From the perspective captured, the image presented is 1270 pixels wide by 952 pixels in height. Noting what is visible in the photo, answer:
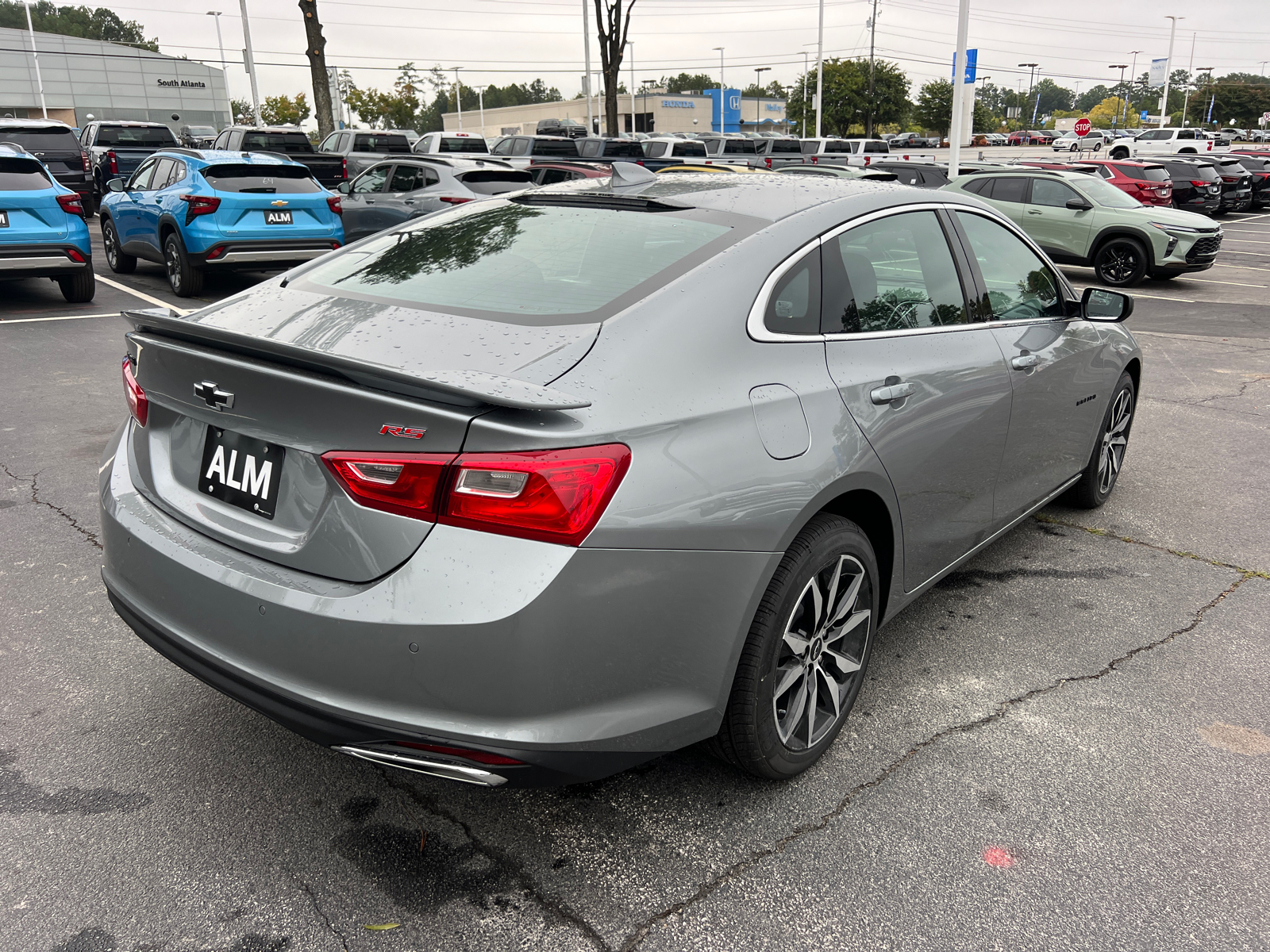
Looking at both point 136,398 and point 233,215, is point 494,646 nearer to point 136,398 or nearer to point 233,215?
point 136,398

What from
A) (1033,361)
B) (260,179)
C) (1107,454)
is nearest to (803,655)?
(1033,361)

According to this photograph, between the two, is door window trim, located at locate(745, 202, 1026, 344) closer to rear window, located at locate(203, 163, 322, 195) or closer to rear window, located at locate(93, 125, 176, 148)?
rear window, located at locate(203, 163, 322, 195)

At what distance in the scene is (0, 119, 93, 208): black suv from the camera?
63.8ft

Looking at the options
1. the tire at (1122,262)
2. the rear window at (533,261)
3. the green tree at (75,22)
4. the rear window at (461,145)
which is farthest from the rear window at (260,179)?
the green tree at (75,22)

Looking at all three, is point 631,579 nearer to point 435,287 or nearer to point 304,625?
point 304,625

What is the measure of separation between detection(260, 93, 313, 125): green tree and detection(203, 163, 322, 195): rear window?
81608 millimetres

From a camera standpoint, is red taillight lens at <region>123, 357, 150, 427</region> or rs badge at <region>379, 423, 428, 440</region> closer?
rs badge at <region>379, 423, 428, 440</region>

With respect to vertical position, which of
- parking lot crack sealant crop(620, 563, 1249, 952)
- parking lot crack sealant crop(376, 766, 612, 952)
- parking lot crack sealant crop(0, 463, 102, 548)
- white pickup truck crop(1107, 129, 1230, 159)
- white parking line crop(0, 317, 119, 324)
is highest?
white pickup truck crop(1107, 129, 1230, 159)

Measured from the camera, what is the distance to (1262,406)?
7.36 m

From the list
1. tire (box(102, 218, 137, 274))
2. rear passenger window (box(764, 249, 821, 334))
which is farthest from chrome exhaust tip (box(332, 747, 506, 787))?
tire (box(102, 218, 137, 274))

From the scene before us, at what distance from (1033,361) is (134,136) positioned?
2601cm

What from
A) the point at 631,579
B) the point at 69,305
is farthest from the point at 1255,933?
the point at 69,305

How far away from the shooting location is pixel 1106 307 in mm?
4273

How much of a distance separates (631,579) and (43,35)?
90.1 m
